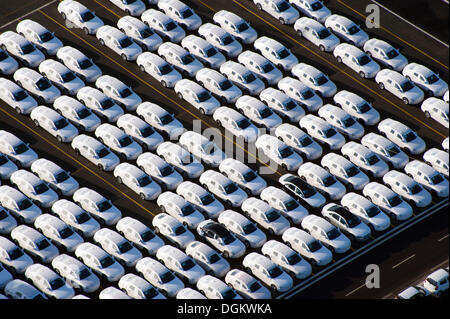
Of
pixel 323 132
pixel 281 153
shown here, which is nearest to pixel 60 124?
pixel 281 153

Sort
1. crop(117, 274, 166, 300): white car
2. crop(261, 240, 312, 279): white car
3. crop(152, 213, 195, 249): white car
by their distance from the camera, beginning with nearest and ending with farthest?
1. crop(117, 274, 166, 300): white car
2. crop(261, 240, 312, 279): white car
3. crop(152, 213, 195, 249): white car

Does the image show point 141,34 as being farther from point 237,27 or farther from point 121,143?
point 121,143

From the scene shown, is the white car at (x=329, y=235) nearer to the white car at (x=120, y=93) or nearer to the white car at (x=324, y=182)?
the white car at (x=324, y=182)

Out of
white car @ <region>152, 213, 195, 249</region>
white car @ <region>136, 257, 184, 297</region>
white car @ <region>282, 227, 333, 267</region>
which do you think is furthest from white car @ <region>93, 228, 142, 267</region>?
white car @ <region>282, 227, 333, 267</region>

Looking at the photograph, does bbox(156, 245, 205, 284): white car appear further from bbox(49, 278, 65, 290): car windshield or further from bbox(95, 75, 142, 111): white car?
bbox(95, 75, 142, 111): white car

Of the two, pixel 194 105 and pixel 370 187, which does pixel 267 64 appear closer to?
pixel 194 105

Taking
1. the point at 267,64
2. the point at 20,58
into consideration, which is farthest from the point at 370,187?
the point at 20,58

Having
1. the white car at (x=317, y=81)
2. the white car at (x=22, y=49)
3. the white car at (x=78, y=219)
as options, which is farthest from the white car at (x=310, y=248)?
the white car at (x=22, y=49)
